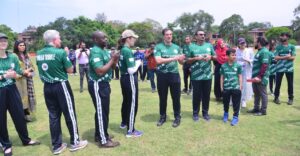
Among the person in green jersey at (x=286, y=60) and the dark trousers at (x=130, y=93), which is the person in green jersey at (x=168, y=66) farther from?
the person in green jersey at (x=286, y=60)

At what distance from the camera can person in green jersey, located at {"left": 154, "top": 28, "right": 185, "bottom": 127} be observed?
579 cm

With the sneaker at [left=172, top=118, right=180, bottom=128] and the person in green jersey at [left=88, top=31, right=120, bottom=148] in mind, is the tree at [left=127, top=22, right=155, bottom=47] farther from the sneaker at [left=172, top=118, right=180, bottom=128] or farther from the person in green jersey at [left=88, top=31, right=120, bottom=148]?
the person in green jersey at [left=88, top=31, right=120, bottom=148]

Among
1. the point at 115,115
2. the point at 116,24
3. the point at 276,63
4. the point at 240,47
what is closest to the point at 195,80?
the point at 240,47

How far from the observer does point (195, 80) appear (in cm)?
649

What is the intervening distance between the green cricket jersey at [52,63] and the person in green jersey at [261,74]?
465 centimetres

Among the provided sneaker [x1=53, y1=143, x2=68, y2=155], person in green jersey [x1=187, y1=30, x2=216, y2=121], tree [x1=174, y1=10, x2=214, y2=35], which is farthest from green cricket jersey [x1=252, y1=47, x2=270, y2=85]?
tree [x1=174, y1=10, x2=214, y2=35]

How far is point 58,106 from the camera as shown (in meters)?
4.81

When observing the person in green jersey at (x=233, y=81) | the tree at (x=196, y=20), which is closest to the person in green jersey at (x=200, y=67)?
the person in green jersey at (x=233, y=81)

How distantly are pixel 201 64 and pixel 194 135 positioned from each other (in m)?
1.71

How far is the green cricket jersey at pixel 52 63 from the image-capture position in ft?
14.6

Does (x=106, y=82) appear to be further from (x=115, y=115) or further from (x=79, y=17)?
(x=79, y=17)

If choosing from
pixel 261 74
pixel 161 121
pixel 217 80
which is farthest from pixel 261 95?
pixel 161 121

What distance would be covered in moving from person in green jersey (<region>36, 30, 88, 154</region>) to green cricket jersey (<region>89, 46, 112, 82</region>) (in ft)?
1.20

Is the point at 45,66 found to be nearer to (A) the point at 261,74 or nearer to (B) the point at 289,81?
(A) the point at 261,74
